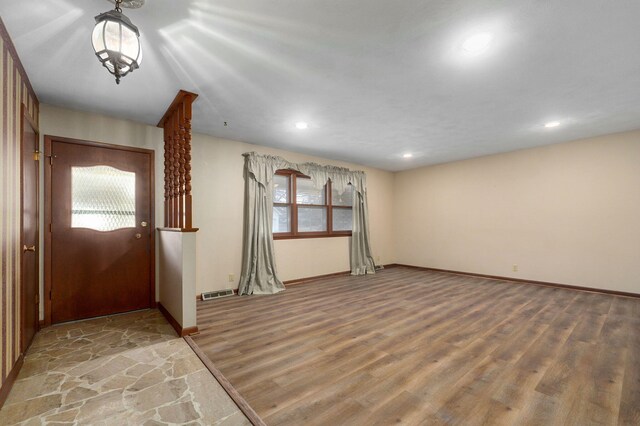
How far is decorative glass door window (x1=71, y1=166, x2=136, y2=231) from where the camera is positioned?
3209 millimetres

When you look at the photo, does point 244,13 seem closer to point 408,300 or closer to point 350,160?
point 408,300

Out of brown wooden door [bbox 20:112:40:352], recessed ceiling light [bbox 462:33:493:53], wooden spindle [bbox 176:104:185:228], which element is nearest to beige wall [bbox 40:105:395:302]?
brown wooden door [bbox 20:112:40:352]

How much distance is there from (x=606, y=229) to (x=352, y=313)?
14.2 ft

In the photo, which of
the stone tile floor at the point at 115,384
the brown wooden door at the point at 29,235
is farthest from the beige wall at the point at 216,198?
the stone tile floor at the point at 115,384

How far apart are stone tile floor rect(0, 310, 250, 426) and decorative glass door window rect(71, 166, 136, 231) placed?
4.07ft

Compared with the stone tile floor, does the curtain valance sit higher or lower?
higher

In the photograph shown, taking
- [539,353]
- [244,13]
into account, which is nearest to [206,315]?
[244,13]

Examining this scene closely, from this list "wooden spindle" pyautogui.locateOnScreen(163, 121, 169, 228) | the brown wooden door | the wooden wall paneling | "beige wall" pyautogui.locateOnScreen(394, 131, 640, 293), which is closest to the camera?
the wooden wall paneling

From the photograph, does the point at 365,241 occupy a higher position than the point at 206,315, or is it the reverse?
the point at 365,241

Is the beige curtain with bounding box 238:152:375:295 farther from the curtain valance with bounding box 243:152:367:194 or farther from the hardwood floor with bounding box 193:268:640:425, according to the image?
the hardwood floor with bounding box 193:268:640:425

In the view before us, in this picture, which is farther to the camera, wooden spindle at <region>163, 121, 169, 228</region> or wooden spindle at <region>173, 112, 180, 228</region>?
wooden spindle at <region>163, 121, 169, 228</region>

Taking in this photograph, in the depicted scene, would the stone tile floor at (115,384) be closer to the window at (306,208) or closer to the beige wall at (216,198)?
the beige wall at (216,198)

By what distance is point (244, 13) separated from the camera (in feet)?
5.84

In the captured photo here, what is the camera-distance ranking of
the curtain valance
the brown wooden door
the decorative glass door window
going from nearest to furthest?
the brown wooden door → the decorative glass door window → the curtain valance
